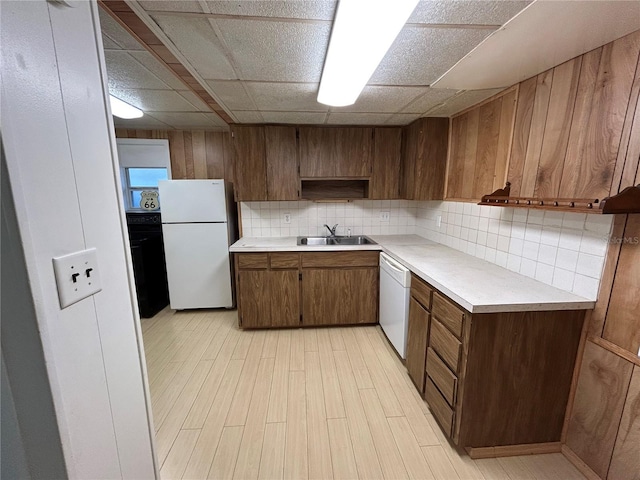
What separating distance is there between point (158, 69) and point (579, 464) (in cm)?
321

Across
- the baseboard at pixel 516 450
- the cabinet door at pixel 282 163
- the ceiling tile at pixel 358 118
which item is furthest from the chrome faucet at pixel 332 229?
the baseboard at pixel 516 450

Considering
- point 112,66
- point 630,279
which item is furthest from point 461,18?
point 112,66

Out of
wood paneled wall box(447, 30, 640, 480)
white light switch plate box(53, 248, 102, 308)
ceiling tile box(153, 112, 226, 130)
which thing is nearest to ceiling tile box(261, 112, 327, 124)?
ceiling tile box(153, 112, 226, 130)

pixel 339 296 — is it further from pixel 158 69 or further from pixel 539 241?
pixel 158 69

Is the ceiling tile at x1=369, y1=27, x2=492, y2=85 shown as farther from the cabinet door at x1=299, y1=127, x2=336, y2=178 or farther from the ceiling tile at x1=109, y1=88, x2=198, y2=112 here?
the ceiling tile at x1=109, y1=88, x2=198, y2=112

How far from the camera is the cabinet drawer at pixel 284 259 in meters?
2.68

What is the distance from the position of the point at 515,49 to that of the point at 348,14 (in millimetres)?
913

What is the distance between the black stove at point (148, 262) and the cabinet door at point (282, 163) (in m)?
1.57

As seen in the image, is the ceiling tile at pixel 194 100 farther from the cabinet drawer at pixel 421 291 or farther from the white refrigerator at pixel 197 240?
the cabinet drawer at pixel 421 291

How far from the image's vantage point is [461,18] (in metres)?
1.11

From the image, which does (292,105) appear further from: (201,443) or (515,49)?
(201,443)

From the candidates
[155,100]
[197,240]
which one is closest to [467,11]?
[155,100]

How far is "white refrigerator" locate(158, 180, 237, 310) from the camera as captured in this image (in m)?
3.00

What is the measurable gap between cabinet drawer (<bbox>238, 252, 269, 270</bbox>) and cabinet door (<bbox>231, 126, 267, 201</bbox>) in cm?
65
